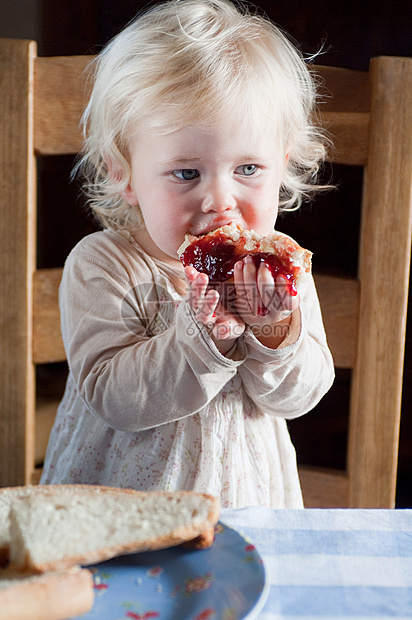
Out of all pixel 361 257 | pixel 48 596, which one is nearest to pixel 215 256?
pixel 361 257

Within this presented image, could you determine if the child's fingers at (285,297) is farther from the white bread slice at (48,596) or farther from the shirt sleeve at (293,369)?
the white bread slice at (48,596)

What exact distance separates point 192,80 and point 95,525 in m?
0.62

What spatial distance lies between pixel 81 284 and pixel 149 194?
0.18 metres

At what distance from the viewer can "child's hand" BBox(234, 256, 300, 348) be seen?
0.75 metres

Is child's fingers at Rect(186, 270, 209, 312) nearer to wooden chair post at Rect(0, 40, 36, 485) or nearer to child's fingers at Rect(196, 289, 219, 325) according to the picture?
child's fingers at Rect(196, 289, 219, 325)

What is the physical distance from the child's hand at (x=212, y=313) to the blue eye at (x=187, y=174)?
179 mm

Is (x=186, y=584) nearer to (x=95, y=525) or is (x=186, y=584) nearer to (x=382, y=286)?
(x=95, y=525)

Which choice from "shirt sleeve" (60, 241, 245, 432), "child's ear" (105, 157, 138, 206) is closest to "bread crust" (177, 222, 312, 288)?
"shirt sleeve" (60, 241, 245, 432)

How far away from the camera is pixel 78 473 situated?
39.9 inches

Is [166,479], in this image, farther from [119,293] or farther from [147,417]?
[119,293]

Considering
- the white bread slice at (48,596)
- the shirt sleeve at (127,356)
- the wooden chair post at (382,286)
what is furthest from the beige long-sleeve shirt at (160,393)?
the white bread slice at (48,596)

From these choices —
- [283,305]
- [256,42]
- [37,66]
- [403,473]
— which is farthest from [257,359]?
[403,473]

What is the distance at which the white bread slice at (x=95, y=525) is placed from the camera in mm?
518

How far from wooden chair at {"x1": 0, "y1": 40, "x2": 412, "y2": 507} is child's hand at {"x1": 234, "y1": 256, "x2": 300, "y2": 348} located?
0.33 metres
